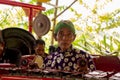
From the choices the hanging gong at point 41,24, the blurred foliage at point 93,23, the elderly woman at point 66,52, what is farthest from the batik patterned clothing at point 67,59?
the blurred foliage at point 93,23

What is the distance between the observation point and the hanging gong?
10.5ft

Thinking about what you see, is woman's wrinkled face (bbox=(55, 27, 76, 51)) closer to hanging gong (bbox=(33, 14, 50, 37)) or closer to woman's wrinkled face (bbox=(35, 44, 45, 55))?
woman's wrinkled face (bbox=(35, 44, 45, 55))

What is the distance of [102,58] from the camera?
242cm

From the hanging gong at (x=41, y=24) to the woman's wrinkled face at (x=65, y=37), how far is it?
99cm

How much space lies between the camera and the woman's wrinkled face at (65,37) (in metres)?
2.17

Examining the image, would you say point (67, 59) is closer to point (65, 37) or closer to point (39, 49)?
point (65, 37)

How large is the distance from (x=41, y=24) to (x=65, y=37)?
1119 millimetres

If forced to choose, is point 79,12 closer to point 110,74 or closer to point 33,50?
point 33,50

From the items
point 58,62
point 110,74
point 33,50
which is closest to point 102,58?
point 58,62

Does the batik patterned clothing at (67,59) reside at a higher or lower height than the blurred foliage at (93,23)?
lower

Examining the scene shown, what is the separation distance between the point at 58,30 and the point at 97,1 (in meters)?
3.72

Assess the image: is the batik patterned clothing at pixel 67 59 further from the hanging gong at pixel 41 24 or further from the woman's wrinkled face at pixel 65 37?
the hanging gong at pixel 41 24

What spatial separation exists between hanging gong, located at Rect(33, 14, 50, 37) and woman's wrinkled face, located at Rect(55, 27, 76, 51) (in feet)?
3.26

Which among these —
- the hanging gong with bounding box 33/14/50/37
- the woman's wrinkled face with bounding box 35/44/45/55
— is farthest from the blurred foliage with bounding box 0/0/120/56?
the woman's wrinkled face with bounding box 35/44/45/55
